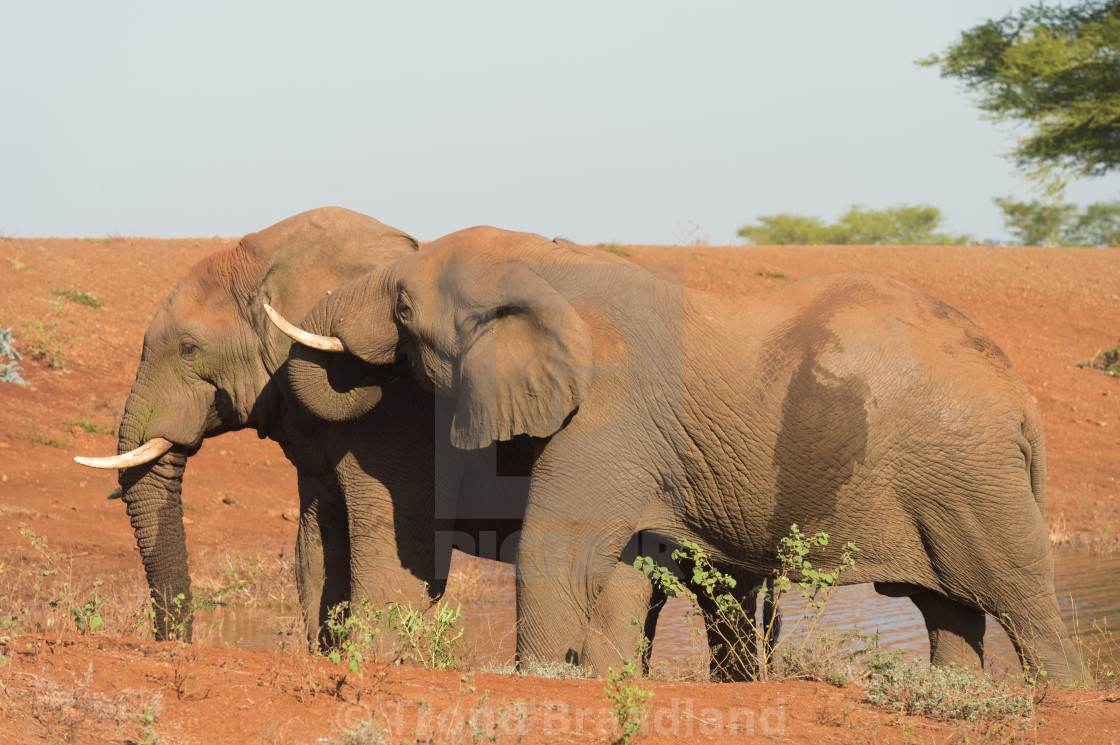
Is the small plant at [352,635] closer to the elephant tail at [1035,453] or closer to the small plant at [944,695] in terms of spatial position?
the small plant at [944,695]

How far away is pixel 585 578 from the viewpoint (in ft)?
16.5

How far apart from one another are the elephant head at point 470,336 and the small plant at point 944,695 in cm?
171

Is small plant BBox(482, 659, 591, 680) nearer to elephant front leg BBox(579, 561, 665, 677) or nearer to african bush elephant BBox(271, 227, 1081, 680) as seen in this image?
african bush elephant BBox(271, 227, 1081, 680)

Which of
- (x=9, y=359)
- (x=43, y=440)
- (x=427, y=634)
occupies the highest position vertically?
(x=9, y=359)

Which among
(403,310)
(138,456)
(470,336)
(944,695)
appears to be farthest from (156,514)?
(944,695)

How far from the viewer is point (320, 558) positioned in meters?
6.42

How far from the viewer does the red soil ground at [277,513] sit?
3773 millimetres

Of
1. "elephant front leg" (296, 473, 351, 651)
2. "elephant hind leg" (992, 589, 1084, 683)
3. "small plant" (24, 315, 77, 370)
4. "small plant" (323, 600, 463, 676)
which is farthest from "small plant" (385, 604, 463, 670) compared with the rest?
"small plant" (24, 315, 77, 370)

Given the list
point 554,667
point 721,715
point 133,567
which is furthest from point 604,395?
point 133,567

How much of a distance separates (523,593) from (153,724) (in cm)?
181

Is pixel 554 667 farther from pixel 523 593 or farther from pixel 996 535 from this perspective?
Result: pixel 996 535

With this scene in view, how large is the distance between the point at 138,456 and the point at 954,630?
14.3 feet

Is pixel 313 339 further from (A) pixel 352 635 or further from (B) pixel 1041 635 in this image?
(B) pixel 1041 635

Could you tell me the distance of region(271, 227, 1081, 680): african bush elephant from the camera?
4.96m
